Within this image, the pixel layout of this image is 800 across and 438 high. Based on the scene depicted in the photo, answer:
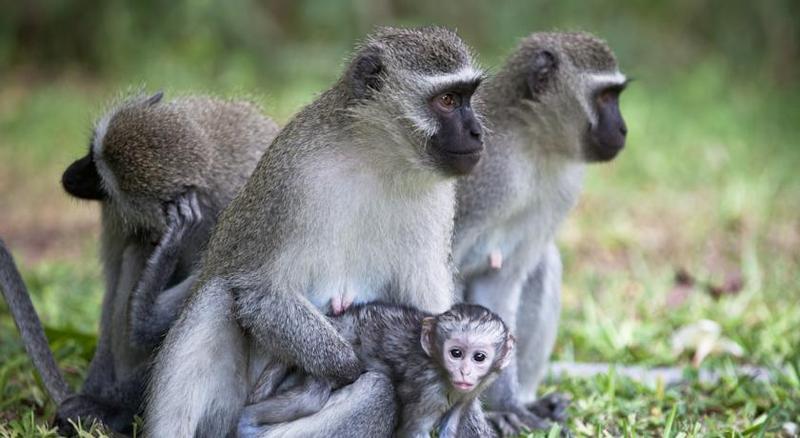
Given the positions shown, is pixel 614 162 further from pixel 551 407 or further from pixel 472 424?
pixel 472 424

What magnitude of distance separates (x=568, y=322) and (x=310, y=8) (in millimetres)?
9330

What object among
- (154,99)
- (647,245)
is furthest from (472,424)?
(647,245)

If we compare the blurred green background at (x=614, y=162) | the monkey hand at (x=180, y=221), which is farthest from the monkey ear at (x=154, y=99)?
the monkey hand at (x=180, y=221)

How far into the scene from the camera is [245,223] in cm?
501

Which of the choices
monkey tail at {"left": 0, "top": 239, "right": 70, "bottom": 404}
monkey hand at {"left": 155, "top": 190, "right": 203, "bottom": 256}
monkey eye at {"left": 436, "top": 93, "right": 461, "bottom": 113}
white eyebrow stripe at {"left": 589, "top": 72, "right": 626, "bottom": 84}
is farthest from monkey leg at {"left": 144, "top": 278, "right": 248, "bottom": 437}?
white eyebrow stripe at {"left": 589, "top": 72, "right": 626, "bottom": 84}

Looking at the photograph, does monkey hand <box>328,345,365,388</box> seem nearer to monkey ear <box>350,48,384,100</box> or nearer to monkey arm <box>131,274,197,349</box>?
monkey arm <box>131,274,197,349</box>

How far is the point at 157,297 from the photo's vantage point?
5.55 metres

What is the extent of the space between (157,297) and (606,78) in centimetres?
304

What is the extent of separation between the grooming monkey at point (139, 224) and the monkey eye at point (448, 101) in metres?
1.54

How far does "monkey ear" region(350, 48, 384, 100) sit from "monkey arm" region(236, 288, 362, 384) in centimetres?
100

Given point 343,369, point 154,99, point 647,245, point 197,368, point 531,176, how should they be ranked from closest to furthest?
point 343,369 → point 197,368 → point 154,99 → point 531,176 → point 647,245

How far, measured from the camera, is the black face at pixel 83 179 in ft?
19.3

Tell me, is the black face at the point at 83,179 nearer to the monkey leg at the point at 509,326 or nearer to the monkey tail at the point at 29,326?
the monkey tail at the point at 29,326

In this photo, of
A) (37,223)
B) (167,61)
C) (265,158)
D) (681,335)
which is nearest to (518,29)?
(167,61)
